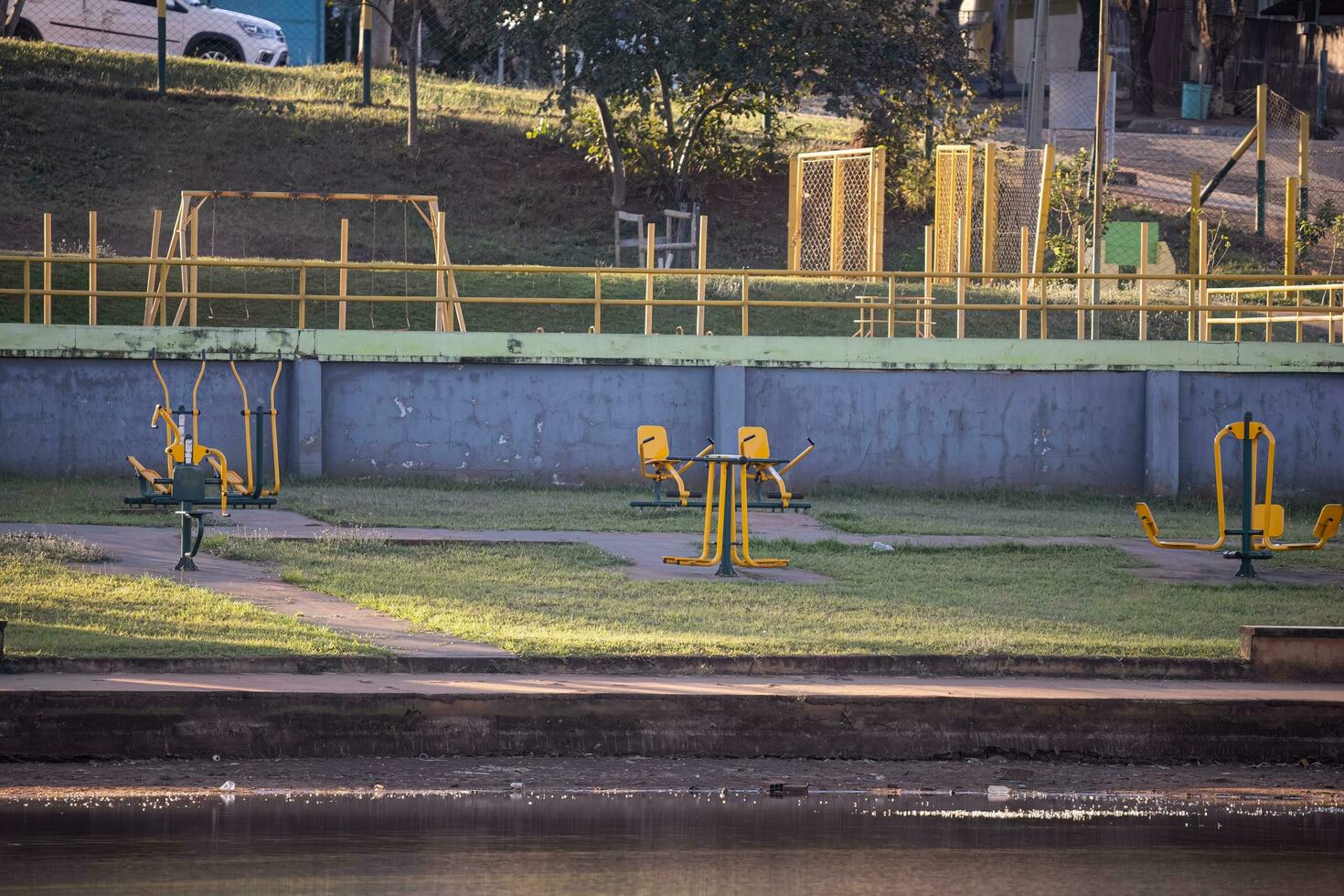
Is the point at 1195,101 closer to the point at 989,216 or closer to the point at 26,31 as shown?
the point at 989,216

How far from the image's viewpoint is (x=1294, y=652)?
10758 millimetres

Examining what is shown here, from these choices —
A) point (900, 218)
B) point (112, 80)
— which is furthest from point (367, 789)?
point (112, 80)

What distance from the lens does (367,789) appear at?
27.9 ft

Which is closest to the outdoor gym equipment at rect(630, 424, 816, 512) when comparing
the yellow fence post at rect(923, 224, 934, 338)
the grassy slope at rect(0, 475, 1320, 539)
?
the grassy slope at rect(0, 475, 1320, 539)

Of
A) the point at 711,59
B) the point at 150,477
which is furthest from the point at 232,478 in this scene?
the point at 711,59

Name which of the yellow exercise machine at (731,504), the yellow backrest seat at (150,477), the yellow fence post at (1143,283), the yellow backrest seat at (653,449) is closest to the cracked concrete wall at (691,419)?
the yellow fence post at (1143,283)

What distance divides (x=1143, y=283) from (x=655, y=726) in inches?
647

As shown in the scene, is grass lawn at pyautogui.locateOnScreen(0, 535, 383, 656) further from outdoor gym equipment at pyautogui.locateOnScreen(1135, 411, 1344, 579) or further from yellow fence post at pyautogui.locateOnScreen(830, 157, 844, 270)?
yellow fence post at pyautogui.locateOnScreen(830, 157, 844, 270)

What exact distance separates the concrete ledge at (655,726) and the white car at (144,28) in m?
34.2

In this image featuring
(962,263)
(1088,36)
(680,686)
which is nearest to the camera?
(680,686)

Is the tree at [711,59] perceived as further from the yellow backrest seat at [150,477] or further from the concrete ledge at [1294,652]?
the concrete ledge at [1294,652]

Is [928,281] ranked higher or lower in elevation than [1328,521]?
higher

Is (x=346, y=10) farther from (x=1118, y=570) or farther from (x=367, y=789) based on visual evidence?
(x=367, y=789)

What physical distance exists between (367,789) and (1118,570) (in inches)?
350
